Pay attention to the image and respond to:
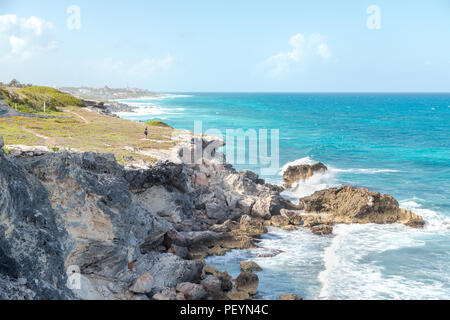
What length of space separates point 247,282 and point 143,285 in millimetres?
4180

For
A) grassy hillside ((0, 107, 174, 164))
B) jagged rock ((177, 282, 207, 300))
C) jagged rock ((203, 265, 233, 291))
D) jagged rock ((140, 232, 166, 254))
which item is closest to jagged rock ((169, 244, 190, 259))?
jagged rock ((140, 232, 166, 254))

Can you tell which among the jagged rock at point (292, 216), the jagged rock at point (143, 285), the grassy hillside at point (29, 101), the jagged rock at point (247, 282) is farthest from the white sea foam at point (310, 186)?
the grassy hillside at point (29, 101)

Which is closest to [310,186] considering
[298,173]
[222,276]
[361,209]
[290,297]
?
[298,173]

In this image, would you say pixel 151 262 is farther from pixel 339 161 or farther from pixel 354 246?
pixel 339 161

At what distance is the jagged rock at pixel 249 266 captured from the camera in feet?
56.4

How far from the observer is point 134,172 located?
814 inches

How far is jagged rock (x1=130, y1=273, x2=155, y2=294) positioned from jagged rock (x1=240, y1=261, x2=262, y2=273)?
15.8ft

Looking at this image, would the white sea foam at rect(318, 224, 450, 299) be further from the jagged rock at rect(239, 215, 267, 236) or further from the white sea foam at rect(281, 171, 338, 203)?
the white sea foam at rect(281, 171, 338, 203)

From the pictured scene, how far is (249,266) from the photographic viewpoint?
17.3 metres

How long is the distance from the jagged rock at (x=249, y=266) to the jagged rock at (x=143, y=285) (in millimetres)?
4808

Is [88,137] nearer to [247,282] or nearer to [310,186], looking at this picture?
[310,186]

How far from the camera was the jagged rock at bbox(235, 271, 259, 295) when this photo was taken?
1528 cm

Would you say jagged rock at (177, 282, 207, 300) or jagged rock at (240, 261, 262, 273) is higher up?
jagged rock at (177, 282, 207, 300)
